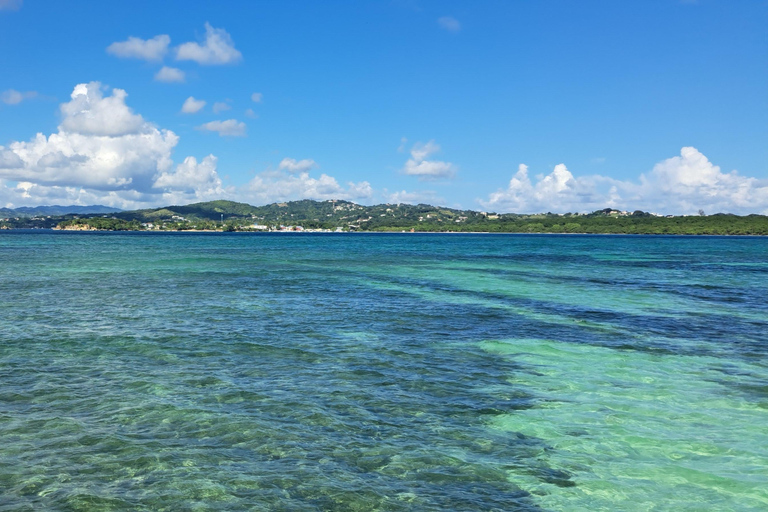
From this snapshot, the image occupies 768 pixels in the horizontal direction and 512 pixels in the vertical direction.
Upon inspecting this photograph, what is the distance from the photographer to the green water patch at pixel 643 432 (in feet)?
26.7

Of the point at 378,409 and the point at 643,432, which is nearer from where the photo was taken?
the point at 643,432

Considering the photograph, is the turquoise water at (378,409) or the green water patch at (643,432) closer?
the turquoise water at (378,409)

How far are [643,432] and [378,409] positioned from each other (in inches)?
216

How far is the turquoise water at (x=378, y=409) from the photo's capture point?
8.02 metres

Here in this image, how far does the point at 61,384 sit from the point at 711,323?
2456cm

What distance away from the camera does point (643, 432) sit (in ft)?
34.7

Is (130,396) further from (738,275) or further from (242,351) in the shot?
(738,275)

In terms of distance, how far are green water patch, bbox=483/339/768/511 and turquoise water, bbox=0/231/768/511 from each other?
0.17ft

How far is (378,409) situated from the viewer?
1148 centimetres

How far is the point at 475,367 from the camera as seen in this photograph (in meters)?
15.1

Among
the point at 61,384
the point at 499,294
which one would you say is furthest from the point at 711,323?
the point at 61,384

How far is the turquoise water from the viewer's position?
8023mm

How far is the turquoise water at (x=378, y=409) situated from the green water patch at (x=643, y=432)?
0.05 metres

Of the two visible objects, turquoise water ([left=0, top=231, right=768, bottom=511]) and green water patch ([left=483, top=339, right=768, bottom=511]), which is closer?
turquoise water ([left=0, top=231, right=768, bottom=511])
